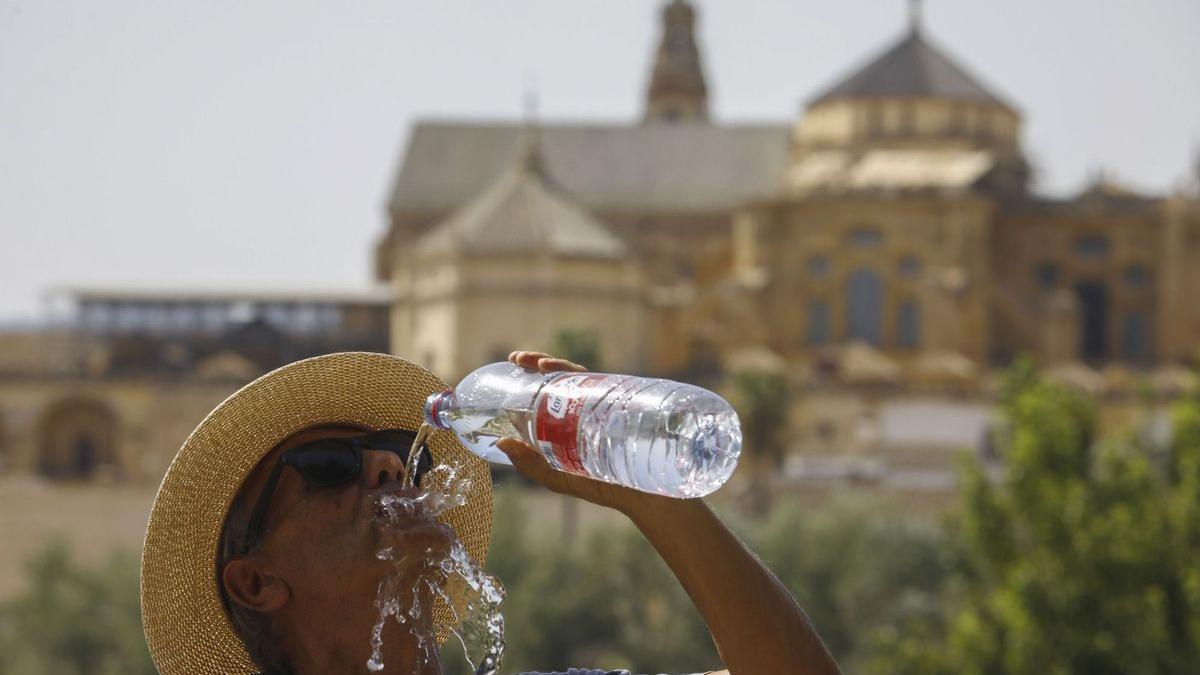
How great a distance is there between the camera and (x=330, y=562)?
3.49 meters

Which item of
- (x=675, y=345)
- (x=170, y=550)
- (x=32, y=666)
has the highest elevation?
(x=170, y=550)

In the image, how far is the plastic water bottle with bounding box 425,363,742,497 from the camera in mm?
3125

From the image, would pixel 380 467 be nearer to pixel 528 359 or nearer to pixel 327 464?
pixel 327 464

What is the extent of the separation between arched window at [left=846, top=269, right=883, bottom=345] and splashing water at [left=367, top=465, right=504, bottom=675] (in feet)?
195

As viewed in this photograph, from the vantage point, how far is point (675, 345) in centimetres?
6141

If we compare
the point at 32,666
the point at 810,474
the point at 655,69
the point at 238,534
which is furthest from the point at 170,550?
the point at 655,69

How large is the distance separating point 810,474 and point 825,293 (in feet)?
29.3

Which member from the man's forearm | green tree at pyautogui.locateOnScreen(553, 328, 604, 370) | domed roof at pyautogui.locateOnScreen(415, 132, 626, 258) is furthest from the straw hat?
domed roof at pyautogui.locateOnScreen(415, 132, 626, 258)

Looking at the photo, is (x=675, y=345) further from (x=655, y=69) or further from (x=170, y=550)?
(x=170, y=550)

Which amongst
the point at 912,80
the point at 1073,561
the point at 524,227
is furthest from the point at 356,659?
the point at 912,80

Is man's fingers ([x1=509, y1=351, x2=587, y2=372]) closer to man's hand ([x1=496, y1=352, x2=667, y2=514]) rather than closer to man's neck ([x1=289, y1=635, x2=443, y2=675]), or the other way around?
man's hand ([x1=496, y1=352, x2=667, y2=514])

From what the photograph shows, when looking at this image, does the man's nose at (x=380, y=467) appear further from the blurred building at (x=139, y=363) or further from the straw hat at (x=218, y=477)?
the blurred building at (x=139, y=363)

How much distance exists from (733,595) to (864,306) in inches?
2371

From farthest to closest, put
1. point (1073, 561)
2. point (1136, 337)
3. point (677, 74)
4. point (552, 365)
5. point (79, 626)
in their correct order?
point (677, 74) < point (1136, 337) < point (79, 626) < point (1073, 561) < point (552, 365)
